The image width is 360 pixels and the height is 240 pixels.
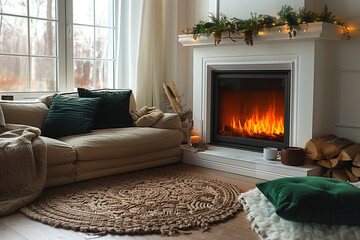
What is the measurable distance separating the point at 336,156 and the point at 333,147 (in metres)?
0.10

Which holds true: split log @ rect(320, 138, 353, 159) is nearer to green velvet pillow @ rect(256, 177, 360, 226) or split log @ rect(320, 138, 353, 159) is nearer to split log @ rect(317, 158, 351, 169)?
split log @ rect(317, 158, 351, 169)

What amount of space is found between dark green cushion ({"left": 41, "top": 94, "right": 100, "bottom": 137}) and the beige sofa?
0.08 meters

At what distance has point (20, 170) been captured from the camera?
10.2ft

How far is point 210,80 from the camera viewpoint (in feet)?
15.8

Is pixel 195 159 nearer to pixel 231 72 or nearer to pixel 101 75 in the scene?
pixel 231 72

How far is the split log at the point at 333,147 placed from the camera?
146 inches

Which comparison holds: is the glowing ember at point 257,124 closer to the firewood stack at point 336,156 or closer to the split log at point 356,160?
the firewood stack at point 336,156

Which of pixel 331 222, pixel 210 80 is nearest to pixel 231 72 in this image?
pixel 210 80

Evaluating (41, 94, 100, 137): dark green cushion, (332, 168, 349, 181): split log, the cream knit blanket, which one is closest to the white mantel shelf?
(332, 168, 349, 181): split log

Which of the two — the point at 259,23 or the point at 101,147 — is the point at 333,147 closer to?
the point at 259,23

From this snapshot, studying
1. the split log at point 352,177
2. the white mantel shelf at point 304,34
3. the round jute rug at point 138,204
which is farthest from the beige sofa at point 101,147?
the split log at point 352,177

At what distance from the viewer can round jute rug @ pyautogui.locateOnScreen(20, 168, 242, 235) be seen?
270cm

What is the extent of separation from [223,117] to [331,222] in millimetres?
2504

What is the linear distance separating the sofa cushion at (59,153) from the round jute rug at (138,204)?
23 cm
